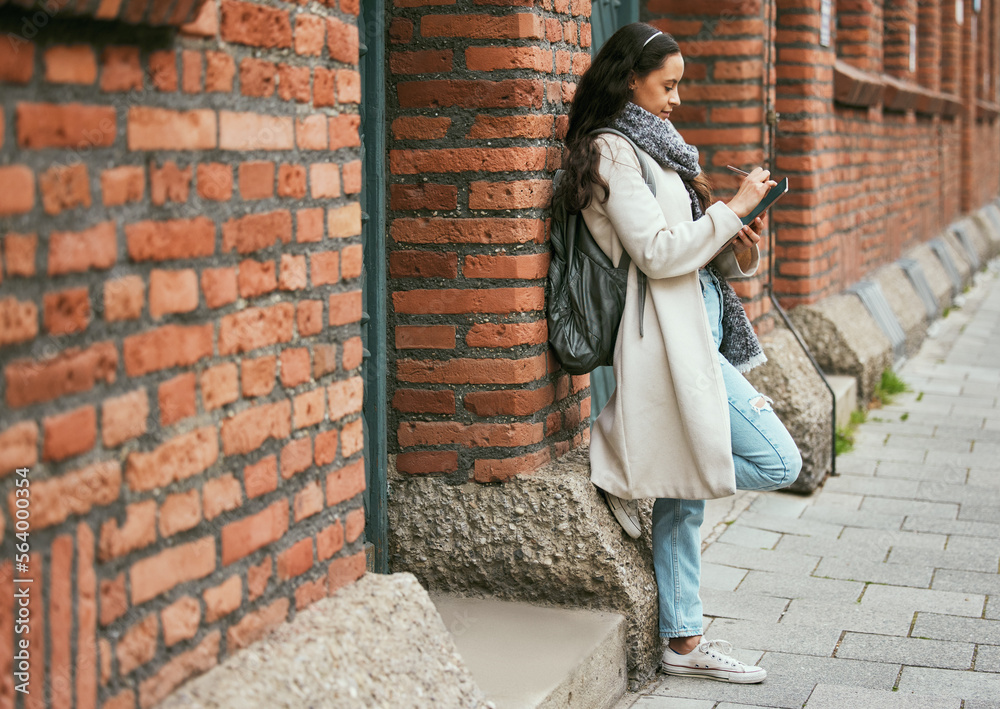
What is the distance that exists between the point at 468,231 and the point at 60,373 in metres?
1.78

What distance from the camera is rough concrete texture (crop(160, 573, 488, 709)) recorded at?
1938mm

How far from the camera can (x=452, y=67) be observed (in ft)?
10.7

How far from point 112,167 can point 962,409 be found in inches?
247

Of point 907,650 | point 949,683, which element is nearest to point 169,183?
point 949,683

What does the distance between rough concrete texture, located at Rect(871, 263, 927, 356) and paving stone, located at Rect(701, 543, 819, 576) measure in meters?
4.08

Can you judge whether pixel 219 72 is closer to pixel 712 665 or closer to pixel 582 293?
pixel 582 293

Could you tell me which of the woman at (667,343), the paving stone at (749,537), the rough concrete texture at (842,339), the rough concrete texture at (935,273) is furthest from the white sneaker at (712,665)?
the rough concrete texture at (935,273)

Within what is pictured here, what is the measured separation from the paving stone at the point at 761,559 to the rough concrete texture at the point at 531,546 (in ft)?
3.43

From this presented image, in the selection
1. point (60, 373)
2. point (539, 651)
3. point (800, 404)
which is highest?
point (60, 373)

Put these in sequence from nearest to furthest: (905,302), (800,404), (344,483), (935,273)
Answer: (344,483) < (800,404) < (905,302) < (935,273)

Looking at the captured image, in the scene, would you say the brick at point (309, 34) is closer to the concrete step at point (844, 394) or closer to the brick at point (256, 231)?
the brick at point (256, 231)

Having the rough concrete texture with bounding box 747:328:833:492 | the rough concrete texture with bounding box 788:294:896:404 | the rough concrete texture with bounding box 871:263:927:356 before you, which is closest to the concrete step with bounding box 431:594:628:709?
the rough concrete texture with bounding box 747:328:833:492

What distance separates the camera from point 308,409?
2260 millimetres

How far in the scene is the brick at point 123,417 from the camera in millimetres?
1726
